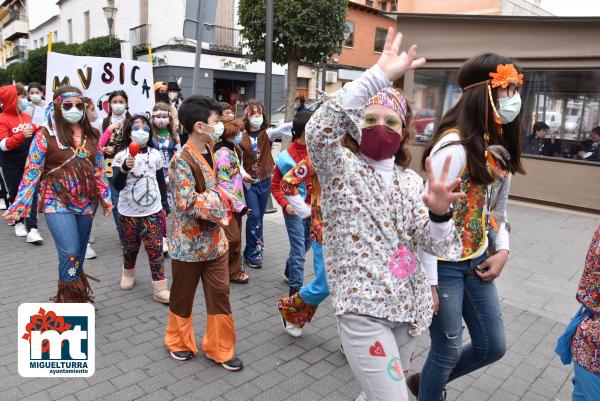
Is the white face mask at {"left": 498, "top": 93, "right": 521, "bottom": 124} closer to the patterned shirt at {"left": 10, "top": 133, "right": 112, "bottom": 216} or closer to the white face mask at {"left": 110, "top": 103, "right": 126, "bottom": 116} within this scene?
the patterned shirt at {"left": 10, "top": 133, "right": 112, "bottom": 216}

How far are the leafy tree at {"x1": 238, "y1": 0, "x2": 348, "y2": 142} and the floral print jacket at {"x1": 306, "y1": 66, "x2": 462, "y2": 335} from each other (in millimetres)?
10562

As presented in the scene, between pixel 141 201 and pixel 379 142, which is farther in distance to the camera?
pixel 141 201

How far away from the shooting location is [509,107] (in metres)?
2.62

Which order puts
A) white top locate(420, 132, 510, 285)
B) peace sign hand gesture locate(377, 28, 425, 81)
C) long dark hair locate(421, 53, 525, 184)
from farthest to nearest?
long dark hair locate(421, 53, 525, 184) < white top locate(420, 132, 510, 285) < peace sign hand gesture locate(377, 28, 425, 81)

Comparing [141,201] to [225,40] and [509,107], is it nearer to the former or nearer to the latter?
[509,107]

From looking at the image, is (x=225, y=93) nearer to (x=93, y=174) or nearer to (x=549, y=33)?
(x=549, y=33)

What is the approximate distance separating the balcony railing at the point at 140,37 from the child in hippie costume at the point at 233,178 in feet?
71.7

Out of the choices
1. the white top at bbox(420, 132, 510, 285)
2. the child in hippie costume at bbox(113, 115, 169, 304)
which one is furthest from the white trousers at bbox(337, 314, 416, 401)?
the child in hippie costume at bbox(113, 115, 169, 304)

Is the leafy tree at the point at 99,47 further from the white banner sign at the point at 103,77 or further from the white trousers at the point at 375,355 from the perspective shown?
the white trousers at the point at 375,355

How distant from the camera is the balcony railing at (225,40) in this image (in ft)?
82.3

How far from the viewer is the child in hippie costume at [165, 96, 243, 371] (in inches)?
131

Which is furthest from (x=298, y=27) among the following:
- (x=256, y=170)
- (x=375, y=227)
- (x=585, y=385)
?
(x=585, y=385)

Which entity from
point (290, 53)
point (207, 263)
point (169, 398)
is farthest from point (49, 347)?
point (290, 53)

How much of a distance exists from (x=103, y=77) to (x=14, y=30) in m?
53.7
